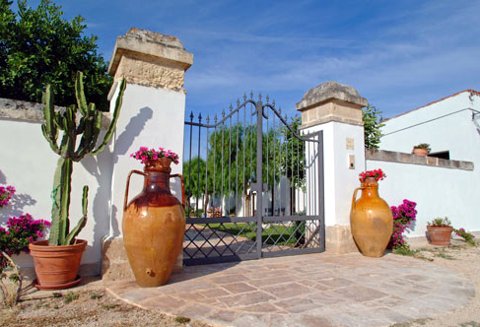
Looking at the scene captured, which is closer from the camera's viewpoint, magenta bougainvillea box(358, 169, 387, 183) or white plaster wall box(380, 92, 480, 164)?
magenta bougainvillea box(358, 169, 387, 183)

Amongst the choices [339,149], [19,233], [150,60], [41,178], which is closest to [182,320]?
[19,233]

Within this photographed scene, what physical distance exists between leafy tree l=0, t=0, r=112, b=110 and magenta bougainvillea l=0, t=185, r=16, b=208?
11.7 feet

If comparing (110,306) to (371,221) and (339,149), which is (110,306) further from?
(339,149)

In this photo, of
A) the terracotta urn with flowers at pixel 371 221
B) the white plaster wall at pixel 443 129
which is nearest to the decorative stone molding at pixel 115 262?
the terracotta urn with flowers at pixel 371 221

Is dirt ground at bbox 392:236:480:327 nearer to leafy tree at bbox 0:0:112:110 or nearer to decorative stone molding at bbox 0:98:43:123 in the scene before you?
decorative stone molding at bbox 0:98:43:123

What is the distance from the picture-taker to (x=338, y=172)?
17.2 feet

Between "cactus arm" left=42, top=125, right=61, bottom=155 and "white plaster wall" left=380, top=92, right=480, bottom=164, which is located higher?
"white plaster wall" left=380, top=92, right=480, bottom=164

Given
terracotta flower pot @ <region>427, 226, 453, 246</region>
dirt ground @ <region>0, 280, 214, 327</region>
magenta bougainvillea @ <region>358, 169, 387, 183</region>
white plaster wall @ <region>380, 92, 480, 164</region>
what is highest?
white plaster wall @ <region>380, 92, 480, 164</region>

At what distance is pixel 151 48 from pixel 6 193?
7.43 ft

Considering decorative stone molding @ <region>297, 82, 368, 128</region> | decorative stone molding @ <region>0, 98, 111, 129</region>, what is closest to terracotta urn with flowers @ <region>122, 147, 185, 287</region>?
decorative stone molding @ <region>0, 98, 111, 129</region>

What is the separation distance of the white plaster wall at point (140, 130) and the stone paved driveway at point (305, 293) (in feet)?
3.36

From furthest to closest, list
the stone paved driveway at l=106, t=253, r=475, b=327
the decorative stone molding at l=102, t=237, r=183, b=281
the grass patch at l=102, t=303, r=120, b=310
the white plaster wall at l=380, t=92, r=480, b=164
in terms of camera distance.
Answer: the white plaster wall at l=380, t=92, r=480, b=164, the decorative stone molding at l=102, t=237, r=183, b=281, the grass patch at l=102, t=303, r=120, b=310, the stone paved driveway at l=106, t=253, r=475, b=327

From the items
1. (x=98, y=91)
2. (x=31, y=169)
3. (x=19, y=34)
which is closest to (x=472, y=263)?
(x=31, y=169)

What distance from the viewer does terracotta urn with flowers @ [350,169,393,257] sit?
15.5ft
